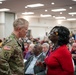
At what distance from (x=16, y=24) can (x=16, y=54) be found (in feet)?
1.15

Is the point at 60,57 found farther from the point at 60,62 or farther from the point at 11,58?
the point at 11,58

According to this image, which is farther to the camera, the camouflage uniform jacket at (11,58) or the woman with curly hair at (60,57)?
the woman with curly hair at (60,57)

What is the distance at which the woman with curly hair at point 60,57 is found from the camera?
240cm

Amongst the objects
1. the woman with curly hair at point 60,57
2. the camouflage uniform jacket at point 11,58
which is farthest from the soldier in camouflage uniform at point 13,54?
the woman with curly hair at point 60,57

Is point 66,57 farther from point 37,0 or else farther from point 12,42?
point 37,0

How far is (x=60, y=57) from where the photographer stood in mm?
2432

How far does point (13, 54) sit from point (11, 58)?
0.17 feet

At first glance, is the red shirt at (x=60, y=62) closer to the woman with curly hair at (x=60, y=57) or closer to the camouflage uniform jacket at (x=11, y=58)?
the woman with curly hair at (x=60, y=57)

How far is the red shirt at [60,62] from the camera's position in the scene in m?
2.40

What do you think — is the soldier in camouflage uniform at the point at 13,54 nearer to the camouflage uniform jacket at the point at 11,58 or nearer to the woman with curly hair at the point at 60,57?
the camouflage uniform jacket at the point at 11,58

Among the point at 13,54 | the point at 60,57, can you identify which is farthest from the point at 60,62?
the point at 13,54

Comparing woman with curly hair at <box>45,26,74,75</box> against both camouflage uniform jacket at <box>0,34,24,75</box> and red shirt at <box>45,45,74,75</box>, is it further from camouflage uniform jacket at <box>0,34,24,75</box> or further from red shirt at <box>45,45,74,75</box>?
camouflage uniform jacket at <box>0,34,24,75</box>

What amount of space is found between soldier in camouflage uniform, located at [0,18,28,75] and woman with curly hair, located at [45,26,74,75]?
35 cm

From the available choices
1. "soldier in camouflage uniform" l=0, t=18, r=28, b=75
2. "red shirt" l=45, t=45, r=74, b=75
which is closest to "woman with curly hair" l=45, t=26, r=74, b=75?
"red shirt" l=45, t=45, r=74, b=75
